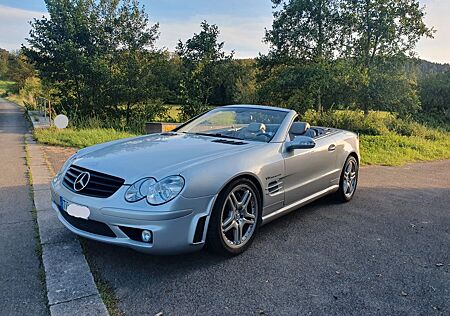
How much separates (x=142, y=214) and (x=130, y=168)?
464 mm

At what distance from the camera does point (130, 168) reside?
2.98 m

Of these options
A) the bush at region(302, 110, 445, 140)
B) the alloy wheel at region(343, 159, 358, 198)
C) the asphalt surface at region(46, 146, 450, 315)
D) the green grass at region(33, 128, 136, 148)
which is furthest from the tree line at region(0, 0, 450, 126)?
the asphalt surface at region(46, 146, 450, 315)

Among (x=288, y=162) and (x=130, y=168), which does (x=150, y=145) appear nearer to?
(x=130, y=168)

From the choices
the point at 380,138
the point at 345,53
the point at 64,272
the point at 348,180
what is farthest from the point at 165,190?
the point at 345,53

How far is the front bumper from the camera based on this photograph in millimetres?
2707

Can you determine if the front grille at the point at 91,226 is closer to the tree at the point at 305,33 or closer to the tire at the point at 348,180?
the tire at the point at 348,180

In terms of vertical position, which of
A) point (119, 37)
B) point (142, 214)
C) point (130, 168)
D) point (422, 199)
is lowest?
point (422, 199)

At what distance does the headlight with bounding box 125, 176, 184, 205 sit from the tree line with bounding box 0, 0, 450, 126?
45.1 feet

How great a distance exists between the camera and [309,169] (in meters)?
4.24

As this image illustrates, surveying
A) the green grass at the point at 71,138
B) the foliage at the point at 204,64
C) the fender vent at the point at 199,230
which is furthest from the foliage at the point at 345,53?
the fender vent at the point at 199,230

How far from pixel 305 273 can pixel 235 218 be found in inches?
28.9

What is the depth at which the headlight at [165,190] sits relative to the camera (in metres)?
2.76

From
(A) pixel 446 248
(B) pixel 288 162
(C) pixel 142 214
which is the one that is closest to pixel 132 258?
(C) pixel 142 214

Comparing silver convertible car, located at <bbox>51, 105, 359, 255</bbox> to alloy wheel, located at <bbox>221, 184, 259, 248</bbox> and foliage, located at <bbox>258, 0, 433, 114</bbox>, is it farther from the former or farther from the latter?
foliage, located at <bbox>258, 0, 433, 114</bbox>
